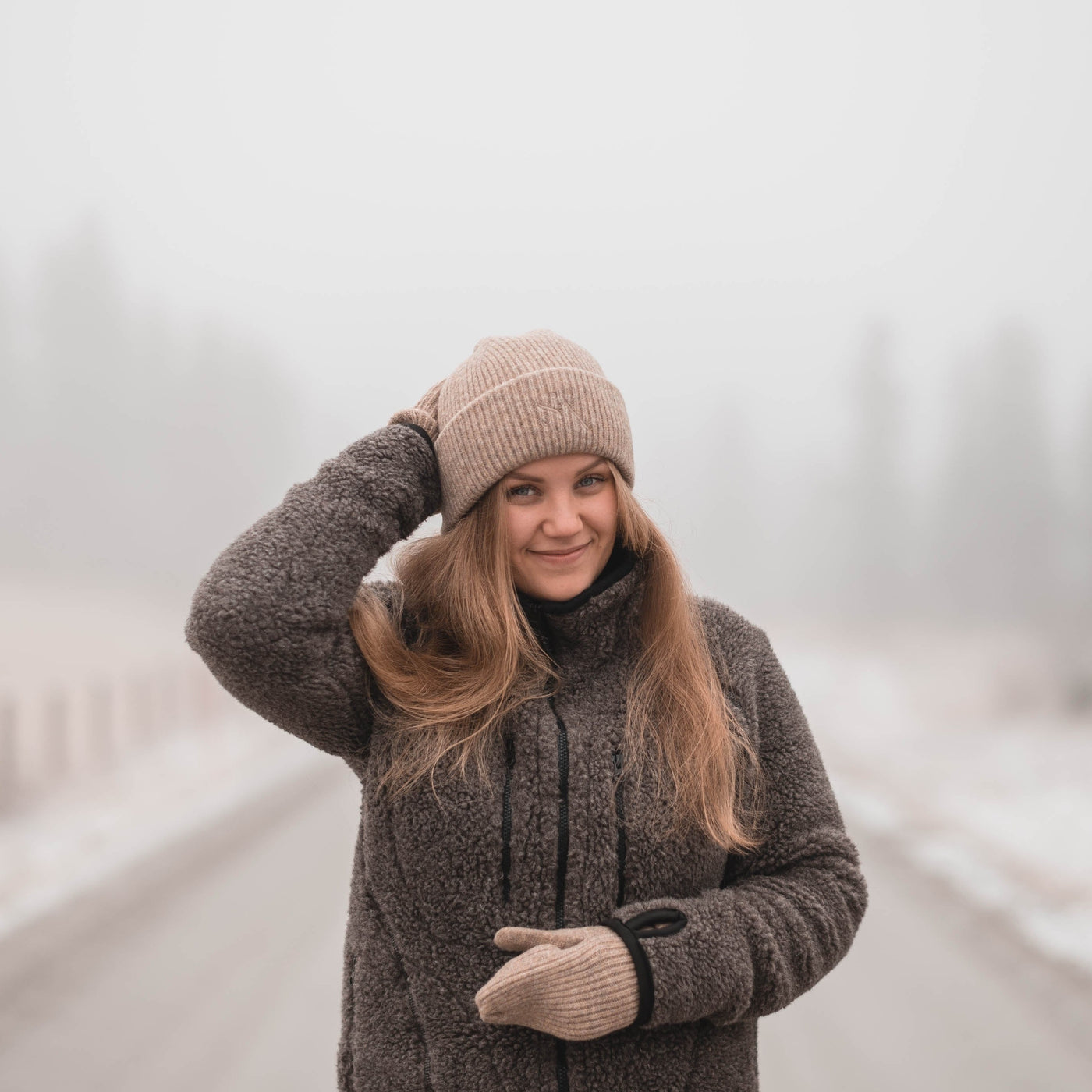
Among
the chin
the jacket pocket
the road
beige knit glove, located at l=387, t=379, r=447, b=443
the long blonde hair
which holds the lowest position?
the road

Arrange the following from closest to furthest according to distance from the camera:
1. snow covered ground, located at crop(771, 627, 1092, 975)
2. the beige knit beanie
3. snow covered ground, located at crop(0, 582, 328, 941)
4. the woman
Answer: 1. the woman
2. the beige knit beanie
3. snow covered ground, located at crop(771, 627, 1092, 975)
4. snow covered ground, located at crop(0, 582, 328, 941)

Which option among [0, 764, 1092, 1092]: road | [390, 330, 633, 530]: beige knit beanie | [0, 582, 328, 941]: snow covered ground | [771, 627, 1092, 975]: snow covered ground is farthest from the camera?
[0, 582, 328, 941]: snow covered ground

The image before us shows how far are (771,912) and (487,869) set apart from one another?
1.41 feet

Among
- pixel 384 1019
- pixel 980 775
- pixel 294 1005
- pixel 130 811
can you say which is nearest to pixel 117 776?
pixel 130 811

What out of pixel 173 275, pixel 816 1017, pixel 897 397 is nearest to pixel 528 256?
pixel 173 275

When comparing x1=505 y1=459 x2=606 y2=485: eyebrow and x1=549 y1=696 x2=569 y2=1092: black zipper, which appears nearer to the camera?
x1=549 y1=696 x2=569 y2=1092: black zipper

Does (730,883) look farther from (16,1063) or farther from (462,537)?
(16,1063)

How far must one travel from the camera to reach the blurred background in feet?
11.4

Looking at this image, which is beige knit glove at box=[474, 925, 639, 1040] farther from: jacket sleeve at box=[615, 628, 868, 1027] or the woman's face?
the woman's face

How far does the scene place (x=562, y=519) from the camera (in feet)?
5.28

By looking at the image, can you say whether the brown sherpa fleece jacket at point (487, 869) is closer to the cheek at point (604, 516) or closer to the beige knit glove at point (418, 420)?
the beige knit glove at point (418, 420)

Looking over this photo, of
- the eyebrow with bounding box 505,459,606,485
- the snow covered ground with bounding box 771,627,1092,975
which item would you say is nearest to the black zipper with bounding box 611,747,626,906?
the eyebrow with bounding box 505,459,606,485

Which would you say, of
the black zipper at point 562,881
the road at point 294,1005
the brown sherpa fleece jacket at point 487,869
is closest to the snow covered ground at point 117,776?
the road at point 294,1005

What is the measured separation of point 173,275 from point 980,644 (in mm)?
43326
